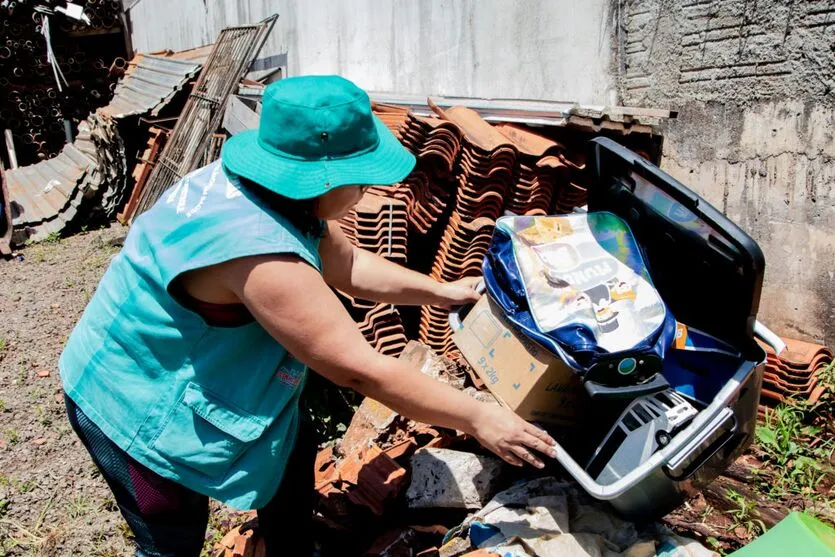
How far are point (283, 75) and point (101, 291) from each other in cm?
794

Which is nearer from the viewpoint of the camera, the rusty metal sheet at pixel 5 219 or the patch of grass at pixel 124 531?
the patch of grass at pixel 124 531

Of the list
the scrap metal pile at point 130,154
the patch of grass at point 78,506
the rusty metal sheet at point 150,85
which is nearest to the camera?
the patch of grass at point 78,506

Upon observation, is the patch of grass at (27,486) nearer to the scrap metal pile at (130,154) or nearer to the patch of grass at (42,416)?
the patch of grass at (42,416)

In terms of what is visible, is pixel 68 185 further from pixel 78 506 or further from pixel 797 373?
pixel 797 373

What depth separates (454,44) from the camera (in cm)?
645

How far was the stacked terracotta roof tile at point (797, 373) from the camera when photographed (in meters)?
3.57

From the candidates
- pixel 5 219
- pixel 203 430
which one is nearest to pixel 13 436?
pixel 203 430

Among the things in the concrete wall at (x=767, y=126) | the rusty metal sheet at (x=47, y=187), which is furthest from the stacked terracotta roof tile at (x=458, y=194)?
the rusty metal sheet at (x=47, y=187)

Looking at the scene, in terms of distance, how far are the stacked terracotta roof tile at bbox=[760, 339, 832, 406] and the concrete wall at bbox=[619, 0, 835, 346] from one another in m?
0.17

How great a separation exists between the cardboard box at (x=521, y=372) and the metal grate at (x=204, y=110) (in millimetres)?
6325

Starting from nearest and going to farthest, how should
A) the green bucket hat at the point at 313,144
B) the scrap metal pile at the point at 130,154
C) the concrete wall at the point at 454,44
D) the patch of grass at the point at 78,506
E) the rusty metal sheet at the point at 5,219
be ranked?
1. the green bucket hat at the point at 313,144
2. the patch of grass at the point at 78,506
3. the concrete wall at the point at 454,44
4. the rusty metal sheet at the point at 5,219
5. the scrap metal pile at the point at 130,154

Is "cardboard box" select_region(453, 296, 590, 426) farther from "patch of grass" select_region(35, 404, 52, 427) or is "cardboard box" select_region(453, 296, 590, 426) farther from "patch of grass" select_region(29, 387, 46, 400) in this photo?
"patch of grass" select_region(29, 387, 46, 400)

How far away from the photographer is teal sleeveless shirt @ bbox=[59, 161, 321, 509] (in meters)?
1.97

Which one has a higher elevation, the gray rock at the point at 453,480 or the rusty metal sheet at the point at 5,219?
the gray rock at the point at 453,480
